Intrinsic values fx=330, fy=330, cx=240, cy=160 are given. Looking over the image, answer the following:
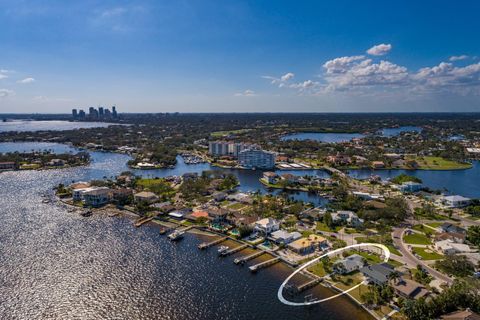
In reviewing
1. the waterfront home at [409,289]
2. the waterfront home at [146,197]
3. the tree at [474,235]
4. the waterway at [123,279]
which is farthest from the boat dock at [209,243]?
the tree at [474,235]

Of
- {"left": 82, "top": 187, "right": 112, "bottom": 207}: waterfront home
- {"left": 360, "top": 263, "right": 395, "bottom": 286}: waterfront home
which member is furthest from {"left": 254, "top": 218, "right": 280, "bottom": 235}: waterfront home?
{"left": 82, "top": 187, "right": 112, "bottom": 207}: waterfront home

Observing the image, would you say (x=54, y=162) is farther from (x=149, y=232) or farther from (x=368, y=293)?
(x=368, y=293)

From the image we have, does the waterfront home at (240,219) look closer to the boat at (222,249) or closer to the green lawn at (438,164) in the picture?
the boat at (222,249)

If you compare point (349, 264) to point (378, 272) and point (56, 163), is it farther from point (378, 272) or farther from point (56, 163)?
point (56, 163)

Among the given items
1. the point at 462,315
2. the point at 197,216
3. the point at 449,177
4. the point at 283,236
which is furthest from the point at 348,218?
the point at 449,177

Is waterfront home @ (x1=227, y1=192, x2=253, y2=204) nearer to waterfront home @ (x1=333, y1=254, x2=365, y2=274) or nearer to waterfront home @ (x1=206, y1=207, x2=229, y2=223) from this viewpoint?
waterfront home @ (x1=206, y1=207, x2=229, y2=223)

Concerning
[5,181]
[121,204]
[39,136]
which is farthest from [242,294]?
[39,136]
